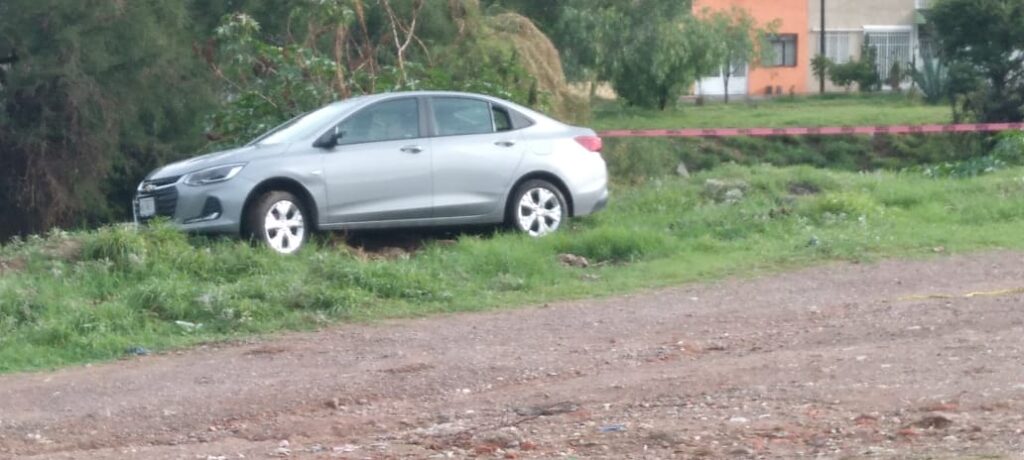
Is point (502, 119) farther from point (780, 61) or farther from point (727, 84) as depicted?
point (780, 61)

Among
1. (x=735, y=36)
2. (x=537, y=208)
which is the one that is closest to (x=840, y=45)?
(x=735, y=36)

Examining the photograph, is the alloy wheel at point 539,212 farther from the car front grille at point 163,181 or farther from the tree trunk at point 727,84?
the tree trunk at point 727,84

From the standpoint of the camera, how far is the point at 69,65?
2514cm

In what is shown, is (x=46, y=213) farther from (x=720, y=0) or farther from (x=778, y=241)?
(x=720, y=0)

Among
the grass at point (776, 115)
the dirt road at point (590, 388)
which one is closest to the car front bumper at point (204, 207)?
the dirt road at point (590, 388)

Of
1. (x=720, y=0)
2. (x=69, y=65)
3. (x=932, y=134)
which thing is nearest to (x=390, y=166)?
(x=69, y=65)

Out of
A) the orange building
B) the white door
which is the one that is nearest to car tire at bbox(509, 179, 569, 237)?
the white door

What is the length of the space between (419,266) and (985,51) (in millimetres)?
20562

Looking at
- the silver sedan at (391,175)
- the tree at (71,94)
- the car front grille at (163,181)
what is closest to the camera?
the silver sedan at (391,175)

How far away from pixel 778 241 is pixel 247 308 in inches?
199

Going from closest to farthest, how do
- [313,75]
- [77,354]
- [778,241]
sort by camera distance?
[77,354] < [778,241] < [313,75]

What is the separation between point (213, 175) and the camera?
12.7m

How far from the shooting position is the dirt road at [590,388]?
6.87 m

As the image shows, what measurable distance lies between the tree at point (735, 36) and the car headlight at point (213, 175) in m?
22.6
